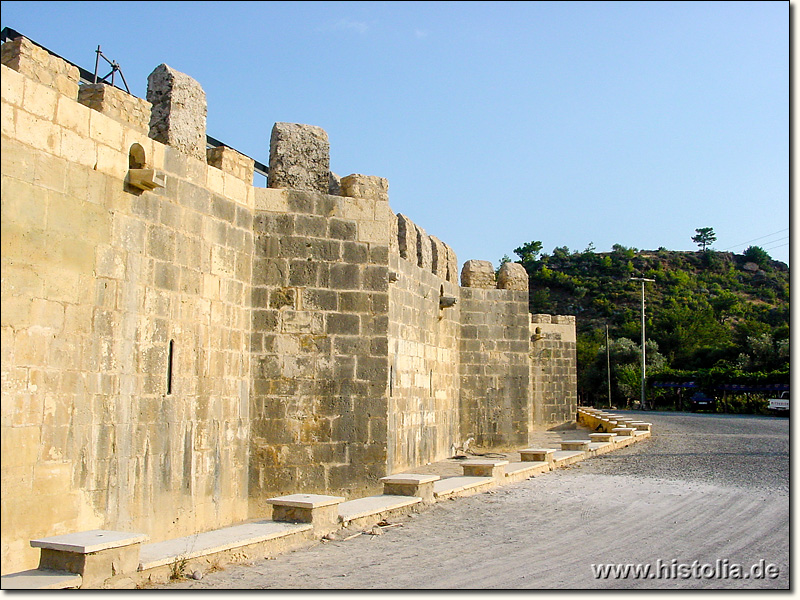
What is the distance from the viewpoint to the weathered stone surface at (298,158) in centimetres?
899

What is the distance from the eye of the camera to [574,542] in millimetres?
6652

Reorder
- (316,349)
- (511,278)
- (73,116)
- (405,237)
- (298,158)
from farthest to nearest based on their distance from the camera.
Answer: (511,278), (405,237), (298,158), (316,349), (73,116)

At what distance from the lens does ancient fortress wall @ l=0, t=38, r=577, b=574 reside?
5.71 meters

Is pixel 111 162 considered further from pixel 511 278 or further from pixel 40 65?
pixel 511 278

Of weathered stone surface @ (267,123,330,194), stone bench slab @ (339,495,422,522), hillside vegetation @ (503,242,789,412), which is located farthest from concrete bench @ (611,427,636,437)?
hillside vegetation @ (503,242,789,412)

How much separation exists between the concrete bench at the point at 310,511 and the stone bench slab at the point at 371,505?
176mm

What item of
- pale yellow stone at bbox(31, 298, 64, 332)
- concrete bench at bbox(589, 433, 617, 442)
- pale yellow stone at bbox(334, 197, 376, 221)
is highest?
pale yellow stone at bbox(334, 197, 376, 221)

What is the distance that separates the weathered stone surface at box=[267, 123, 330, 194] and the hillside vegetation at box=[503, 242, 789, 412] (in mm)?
29251

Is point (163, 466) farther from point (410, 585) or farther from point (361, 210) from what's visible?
point (361, 210)

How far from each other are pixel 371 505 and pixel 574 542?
6.82 ft

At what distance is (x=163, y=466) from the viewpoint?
7008 millimetres

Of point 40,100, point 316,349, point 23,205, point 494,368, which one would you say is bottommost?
point 494,368

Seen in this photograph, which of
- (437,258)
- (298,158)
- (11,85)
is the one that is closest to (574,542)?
(298,158)

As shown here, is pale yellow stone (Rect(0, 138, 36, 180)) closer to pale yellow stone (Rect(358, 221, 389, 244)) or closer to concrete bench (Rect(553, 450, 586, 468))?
pale yellow stone (Rect(358, 221, 389, 244))
